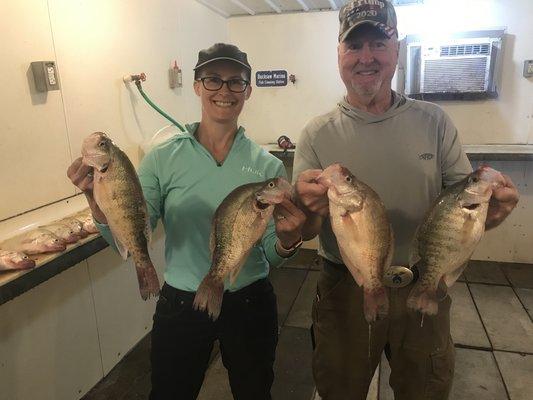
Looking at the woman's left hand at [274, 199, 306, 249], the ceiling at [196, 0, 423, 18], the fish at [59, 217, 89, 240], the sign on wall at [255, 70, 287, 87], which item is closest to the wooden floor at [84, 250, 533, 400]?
the fish at [59, 217, 89, 240]

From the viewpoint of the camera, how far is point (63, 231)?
2346 mm

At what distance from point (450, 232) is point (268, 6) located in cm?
412

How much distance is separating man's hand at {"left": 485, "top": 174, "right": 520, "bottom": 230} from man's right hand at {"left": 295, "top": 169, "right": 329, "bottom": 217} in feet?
1.80

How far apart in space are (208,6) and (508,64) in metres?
3.33

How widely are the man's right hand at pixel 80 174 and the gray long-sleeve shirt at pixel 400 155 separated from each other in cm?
91

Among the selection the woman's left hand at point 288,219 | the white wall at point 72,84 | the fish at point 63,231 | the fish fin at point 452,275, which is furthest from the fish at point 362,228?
the white wall at point 72,84

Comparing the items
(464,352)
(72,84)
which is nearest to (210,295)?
(72,84)

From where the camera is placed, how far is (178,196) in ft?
5.83

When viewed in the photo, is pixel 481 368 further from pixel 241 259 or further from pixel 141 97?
pixel 141 97

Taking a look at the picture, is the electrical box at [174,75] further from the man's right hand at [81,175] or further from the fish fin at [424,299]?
the fish fin at [424,299]

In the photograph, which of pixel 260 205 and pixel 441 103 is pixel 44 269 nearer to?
pixel 260 205

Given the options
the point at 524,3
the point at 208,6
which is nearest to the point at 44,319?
the point at 208,6

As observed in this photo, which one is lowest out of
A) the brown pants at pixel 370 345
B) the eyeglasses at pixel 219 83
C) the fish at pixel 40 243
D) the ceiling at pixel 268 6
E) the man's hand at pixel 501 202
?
the brown pants at pixel 370 345

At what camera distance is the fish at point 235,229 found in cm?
138
